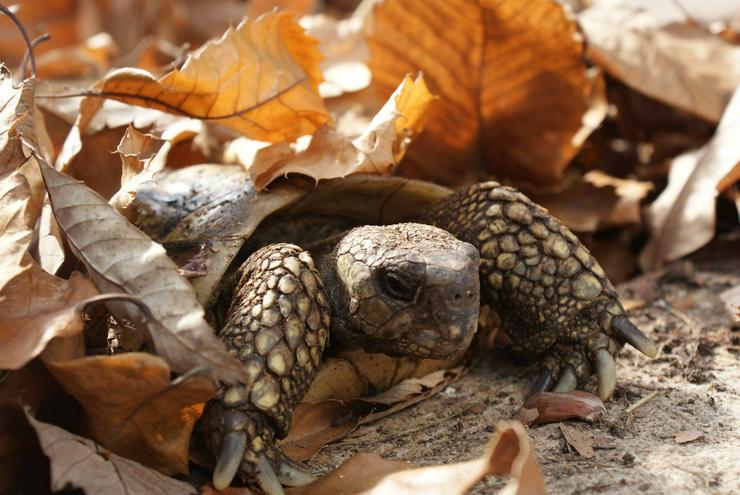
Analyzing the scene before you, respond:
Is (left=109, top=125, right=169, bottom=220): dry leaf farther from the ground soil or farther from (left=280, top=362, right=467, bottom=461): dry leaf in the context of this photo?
the ground soil

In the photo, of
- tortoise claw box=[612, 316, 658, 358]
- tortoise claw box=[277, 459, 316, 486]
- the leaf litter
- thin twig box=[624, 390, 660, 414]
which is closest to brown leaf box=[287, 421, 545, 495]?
the leaf litter

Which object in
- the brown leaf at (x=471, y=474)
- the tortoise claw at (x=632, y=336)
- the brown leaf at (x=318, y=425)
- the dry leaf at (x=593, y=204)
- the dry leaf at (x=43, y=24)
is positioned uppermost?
the brown leaf at (x=471, y=474)

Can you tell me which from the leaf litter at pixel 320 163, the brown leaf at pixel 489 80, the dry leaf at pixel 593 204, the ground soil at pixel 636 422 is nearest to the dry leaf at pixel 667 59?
the leaf litter at pixel 320 163

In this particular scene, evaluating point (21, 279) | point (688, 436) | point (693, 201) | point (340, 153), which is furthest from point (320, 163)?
point (693, 201)

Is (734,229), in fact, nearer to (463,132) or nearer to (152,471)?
(463,132)

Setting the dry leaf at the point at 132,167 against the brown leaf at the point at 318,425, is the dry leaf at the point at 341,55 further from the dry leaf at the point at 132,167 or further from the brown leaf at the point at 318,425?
the brown leaf at the point at 318,425

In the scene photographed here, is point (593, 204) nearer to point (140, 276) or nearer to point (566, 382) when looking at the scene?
point (566, 382)

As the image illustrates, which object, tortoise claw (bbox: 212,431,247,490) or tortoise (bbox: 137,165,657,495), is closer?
tortoise claw (bbox: 212,431,247,490)
